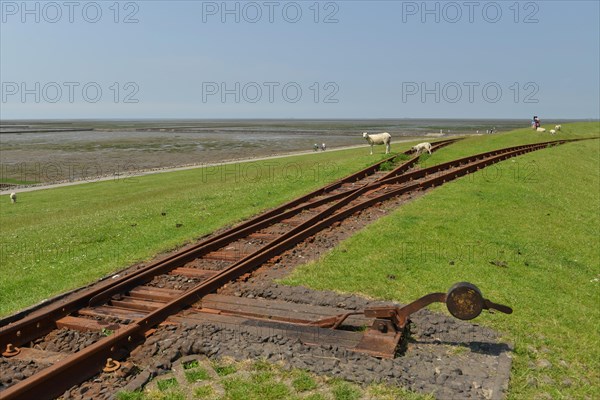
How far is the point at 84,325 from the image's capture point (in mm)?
6754

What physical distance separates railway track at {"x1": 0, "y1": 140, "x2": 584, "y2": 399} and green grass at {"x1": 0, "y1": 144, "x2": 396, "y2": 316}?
47.5 inches

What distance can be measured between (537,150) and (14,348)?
27285mm

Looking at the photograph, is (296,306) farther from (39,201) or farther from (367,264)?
(39,201)

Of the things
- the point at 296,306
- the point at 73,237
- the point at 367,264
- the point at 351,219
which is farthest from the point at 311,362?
the point at 73,237

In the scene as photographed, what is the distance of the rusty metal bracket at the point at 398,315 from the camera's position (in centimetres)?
566

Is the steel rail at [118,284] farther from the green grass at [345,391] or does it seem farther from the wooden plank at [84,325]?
the green grass at [345,391]

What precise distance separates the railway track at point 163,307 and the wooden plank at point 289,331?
36mm

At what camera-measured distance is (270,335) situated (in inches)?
238

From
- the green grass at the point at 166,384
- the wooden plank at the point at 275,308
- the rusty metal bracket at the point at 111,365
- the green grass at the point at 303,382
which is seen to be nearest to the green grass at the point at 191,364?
the green grass at the point at 166,384

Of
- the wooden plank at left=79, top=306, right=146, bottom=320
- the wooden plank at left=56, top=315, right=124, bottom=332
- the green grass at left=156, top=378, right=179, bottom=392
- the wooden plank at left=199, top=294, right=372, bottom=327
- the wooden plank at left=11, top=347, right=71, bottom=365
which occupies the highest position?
the wooden plank at left=199, top=294, right=372, bottom=327

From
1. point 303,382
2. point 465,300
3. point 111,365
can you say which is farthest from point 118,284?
point 465,300

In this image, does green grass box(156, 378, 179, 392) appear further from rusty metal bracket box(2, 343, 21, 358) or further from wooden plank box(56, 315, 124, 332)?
rusty metal bracket box(2, 343, 21, 358)

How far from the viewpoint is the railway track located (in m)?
5.45

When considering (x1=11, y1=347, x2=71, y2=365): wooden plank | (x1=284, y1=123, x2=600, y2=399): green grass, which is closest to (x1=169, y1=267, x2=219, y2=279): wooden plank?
(x1=284, y1=123, x2=600, y2=399): green grass
